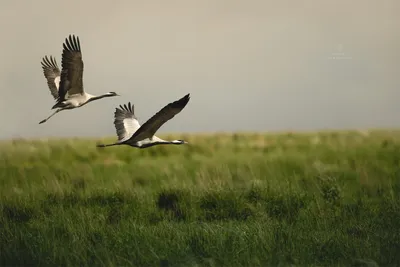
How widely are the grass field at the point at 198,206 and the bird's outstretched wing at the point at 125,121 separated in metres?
0.56

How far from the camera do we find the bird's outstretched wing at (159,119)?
292cm

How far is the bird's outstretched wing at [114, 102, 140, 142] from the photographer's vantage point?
11.5 feet

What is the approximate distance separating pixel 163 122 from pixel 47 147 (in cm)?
393

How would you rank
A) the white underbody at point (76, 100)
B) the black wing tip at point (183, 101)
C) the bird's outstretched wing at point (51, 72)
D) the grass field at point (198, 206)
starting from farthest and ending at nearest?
the bird's outstretched wing at point (51, 72) < the white underbody at point (76, 100) < the grass field at point (198, 206) < the black wing tip at point (183, 101)

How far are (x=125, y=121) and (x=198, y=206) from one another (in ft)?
3.53

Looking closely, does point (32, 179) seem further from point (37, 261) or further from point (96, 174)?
point (37, 261)

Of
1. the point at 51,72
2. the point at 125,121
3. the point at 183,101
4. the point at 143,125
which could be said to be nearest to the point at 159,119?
the point at 143,125

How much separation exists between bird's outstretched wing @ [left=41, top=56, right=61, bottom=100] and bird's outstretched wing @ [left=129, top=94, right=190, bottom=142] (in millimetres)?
1014

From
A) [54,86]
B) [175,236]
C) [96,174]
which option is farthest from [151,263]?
[96,174]

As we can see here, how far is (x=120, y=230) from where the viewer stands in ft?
11.8

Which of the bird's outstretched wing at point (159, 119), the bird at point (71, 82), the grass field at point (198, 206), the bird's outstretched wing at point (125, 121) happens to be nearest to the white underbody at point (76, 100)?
the bird at point (71, 82)

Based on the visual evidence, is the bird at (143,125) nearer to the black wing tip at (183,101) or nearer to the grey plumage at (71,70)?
the black wing tip at (183,101)

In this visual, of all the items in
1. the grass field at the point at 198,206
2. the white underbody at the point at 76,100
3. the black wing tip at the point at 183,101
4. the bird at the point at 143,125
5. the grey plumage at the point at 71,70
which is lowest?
the grass field at the point at 198,206

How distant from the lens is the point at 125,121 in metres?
3.63
